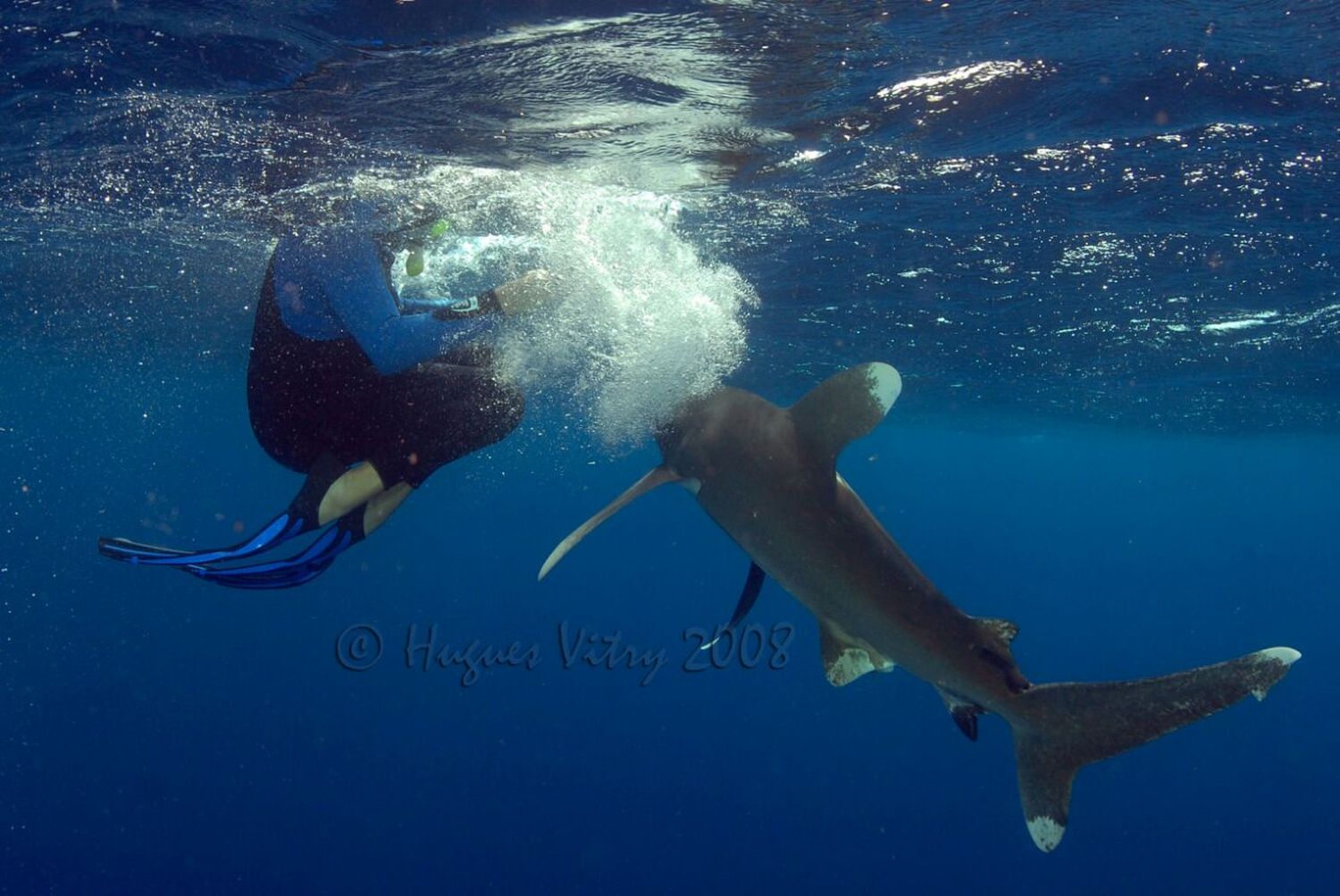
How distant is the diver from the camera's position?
463 cm

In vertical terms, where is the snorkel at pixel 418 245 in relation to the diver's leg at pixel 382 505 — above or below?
above

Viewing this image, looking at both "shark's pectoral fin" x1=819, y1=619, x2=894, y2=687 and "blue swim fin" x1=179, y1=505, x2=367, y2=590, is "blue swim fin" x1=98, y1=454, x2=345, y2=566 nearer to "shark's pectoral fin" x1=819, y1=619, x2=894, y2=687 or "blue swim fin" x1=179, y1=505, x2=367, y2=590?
"blue swim fin" x1=179, y1=505, x2=367, y2=590

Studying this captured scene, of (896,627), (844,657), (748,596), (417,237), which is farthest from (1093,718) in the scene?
(417,237)

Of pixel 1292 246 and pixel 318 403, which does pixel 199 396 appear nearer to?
pixel 318 403

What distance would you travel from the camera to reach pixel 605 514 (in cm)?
424

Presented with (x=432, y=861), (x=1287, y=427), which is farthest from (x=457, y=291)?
(x=1287, y=427)

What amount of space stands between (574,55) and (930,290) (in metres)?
9.69

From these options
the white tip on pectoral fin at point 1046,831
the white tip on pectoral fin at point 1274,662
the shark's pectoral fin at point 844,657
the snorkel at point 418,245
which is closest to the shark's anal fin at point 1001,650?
the shark's pectoral fin at point 844,657

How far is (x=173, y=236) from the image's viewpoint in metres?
13.4

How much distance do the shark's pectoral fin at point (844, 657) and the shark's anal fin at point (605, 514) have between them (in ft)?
4.19

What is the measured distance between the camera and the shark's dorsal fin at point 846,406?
379cm

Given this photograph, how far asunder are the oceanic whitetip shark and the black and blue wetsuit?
1191 millimetres

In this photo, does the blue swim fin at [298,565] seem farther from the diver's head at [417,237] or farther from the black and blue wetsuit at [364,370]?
the diver's head at [417,237]

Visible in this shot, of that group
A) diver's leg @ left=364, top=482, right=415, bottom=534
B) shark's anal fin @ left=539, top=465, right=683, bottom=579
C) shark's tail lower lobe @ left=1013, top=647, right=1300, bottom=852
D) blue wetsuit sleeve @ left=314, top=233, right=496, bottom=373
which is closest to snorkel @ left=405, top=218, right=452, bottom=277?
blue wetsuit sleeve @ left=314, top=233, right=496, bottom=373
